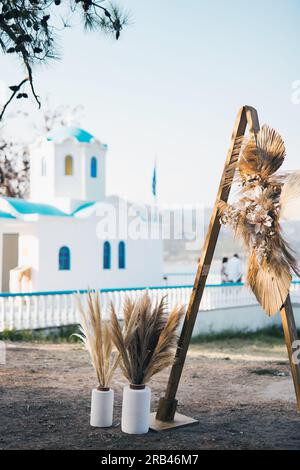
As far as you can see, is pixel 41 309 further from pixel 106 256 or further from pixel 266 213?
pixel 266 213

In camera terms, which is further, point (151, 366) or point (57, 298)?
point (57, 298)

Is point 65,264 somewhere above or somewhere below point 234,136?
below

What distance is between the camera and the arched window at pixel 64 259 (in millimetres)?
15422

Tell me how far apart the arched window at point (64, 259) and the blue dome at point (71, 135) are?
384cm

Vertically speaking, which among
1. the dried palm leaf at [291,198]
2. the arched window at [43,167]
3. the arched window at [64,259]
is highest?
the arched window at [43,167]

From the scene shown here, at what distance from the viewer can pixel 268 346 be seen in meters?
11.6

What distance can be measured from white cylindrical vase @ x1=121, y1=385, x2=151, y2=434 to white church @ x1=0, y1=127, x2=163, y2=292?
10.4m

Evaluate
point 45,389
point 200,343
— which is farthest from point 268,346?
point 45,389

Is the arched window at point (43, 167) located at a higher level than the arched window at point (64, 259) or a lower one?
higher

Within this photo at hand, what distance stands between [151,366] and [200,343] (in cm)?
750

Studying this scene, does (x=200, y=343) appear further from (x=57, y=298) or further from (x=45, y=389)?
(x=45, y=389)

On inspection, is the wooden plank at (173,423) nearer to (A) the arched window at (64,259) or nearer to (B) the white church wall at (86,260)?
(B) the white church wall at (86,260)

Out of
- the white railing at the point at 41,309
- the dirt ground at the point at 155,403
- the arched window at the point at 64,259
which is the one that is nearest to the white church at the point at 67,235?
the arched window at the point at 64,259

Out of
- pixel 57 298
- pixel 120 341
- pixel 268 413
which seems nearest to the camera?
pixel 120 341
